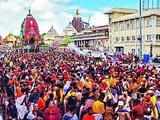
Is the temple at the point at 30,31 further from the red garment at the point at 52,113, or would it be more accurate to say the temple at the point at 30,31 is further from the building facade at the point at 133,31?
the red garment at the point at 52,113

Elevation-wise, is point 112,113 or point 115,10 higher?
point 115,10

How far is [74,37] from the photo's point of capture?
428 feet

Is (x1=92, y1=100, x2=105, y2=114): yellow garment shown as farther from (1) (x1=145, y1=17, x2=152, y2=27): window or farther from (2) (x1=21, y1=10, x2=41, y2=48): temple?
(2) (x1=21, y1=10, x2=41, y2=48): temple

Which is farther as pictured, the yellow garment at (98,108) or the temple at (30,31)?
the temple at (30,31)

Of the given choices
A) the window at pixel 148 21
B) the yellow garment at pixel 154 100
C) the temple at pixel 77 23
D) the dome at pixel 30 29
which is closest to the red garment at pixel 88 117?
the yellow garment at pixel 154 100

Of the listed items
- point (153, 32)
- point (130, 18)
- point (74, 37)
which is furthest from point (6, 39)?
point (153, 32)

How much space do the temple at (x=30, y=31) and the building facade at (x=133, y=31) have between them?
13.3m

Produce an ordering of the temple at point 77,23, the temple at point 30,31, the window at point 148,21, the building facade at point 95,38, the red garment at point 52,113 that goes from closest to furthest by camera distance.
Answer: the red garment at point 52,113 < the window at point 148,21 < the temple at point 30,31 < the building facade at point 95,38 < the temple at point 77,23

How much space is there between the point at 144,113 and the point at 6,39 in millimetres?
129298

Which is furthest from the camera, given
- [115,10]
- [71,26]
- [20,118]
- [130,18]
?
[71,26]

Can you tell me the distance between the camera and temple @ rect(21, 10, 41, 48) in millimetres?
97562

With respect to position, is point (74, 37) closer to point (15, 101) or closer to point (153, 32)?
point (153, 32)

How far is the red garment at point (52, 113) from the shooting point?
11.8 m

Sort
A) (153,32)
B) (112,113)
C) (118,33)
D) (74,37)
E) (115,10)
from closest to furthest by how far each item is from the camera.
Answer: (112,113), (153,32), (118,33), (115,10), (74,37)
